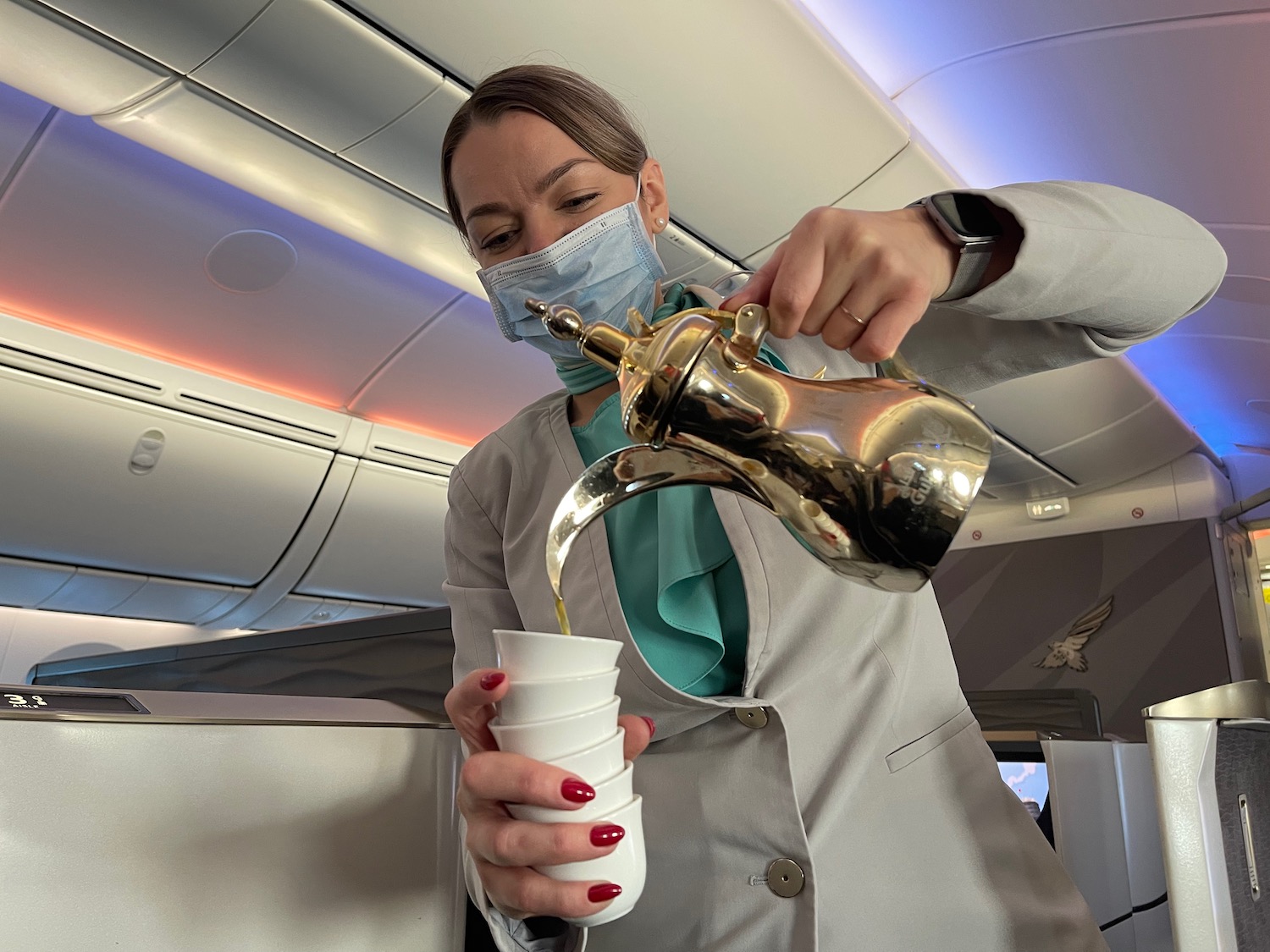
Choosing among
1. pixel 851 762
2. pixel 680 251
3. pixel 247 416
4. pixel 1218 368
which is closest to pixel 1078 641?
pixel 1218 368

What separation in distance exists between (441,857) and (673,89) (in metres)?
1.76

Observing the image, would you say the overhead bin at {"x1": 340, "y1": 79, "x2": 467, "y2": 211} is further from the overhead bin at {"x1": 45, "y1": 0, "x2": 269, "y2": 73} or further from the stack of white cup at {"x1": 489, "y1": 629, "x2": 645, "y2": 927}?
the stack of white cup at {"x1": 489, "y1": 629, "x2": 645, "y2": 927}

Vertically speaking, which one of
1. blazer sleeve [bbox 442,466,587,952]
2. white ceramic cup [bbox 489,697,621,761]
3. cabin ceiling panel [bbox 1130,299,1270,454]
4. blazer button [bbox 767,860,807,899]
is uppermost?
cabin ceiling panel [bbox 1130,299,1270,454]

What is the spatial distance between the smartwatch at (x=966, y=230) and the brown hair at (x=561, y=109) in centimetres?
46

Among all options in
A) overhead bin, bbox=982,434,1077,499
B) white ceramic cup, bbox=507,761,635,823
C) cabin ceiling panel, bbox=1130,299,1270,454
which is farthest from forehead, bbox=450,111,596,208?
overhead bin, bbox=982,434,1077,499

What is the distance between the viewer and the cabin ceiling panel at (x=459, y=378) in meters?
3.86

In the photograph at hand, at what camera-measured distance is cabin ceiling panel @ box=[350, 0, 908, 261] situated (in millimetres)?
1893

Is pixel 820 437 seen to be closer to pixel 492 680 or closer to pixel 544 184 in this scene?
pixel 492 680

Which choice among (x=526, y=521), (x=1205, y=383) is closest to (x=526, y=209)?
(x=526, y=521)

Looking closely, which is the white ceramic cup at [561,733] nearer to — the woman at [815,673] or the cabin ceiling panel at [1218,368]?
the woman at [815,673]

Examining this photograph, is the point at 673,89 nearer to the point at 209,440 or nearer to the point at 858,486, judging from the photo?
the point at 858,486

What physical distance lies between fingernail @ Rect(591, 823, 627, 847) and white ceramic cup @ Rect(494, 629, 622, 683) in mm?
82

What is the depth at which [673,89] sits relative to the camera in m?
2.14

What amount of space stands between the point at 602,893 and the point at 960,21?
2.74 meters
